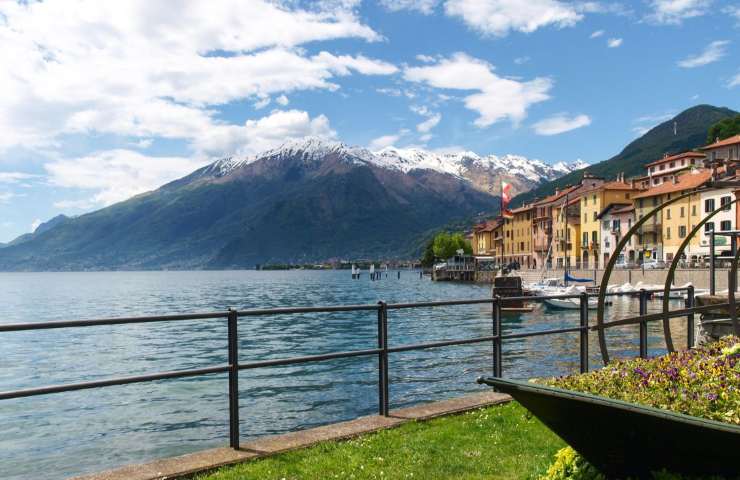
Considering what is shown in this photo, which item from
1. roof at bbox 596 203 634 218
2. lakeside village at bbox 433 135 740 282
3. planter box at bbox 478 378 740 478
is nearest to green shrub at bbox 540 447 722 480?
planter box at bbox 478 378 740 478

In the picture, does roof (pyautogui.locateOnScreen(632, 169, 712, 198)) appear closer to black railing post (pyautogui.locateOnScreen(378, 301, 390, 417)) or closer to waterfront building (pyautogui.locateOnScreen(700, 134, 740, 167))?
waterfront building (pyautogui.locateOnScreen(700, 134, 740, 167))

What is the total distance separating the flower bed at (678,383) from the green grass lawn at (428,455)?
3.87 feet

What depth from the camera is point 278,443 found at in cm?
701

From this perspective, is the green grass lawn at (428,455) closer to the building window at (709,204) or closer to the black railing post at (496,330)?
the black railing post at (496,330)

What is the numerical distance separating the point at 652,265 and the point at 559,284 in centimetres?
1129

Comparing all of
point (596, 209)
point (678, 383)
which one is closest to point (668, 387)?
point (678, 383)

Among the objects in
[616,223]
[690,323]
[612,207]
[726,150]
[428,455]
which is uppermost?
[726,150]

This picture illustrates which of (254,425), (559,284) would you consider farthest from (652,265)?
(254,425)

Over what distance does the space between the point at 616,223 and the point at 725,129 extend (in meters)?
43.9

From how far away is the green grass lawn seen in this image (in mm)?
6031

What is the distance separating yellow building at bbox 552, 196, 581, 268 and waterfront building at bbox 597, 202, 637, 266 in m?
9.17

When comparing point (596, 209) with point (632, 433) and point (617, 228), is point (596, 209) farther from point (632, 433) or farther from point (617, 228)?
point (632, 433)

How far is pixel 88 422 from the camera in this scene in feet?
56.5

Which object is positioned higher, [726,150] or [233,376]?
[726,150]
